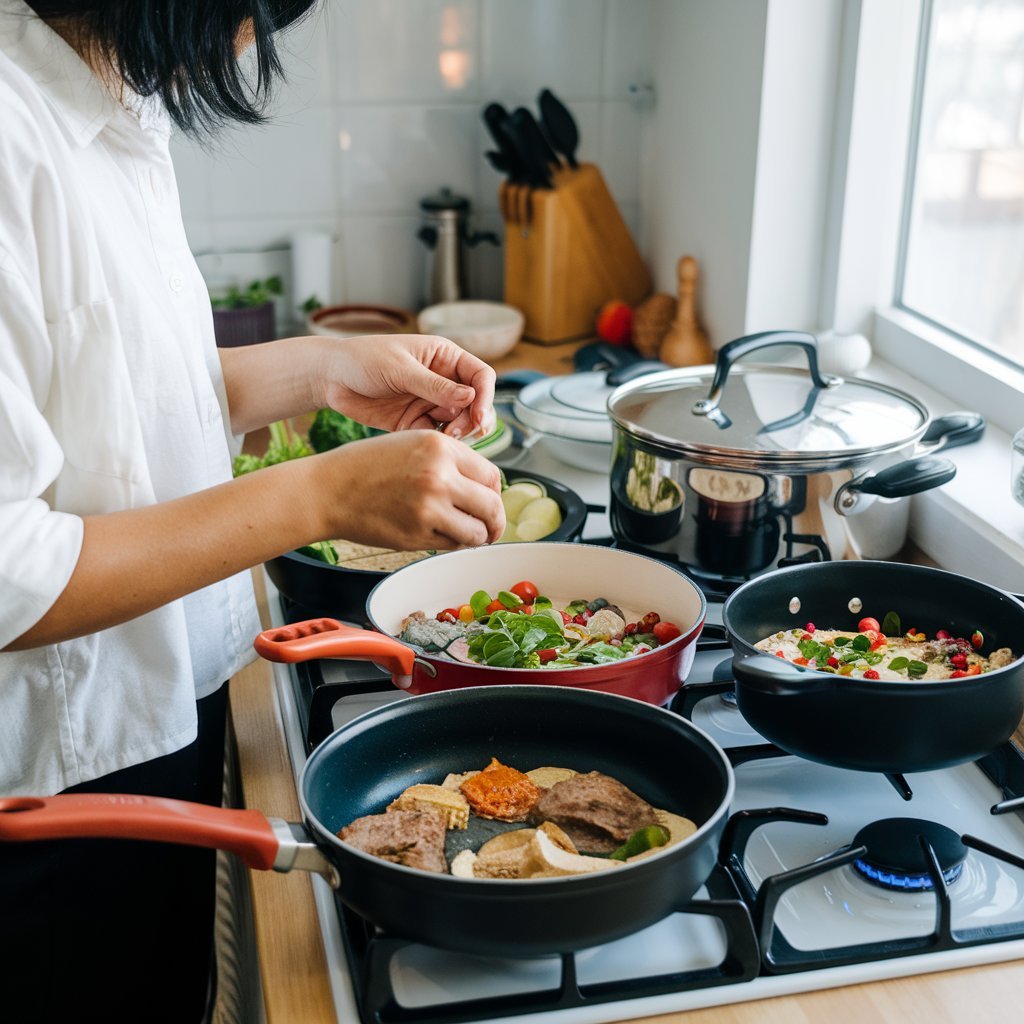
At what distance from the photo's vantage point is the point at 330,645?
812mm

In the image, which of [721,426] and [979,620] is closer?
[979,620]

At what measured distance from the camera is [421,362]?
106 cm

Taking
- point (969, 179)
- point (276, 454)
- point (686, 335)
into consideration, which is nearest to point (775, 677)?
point (276, 454)

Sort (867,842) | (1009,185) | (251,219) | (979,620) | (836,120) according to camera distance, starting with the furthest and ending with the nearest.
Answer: (251,219) < (836,120) < (1009,185) < (979,620) < (867,842)

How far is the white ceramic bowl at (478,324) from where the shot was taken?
185 cm

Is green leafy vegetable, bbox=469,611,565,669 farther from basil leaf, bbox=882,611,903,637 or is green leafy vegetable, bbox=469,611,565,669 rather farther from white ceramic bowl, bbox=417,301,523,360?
white ceramic bowl, bbox=417,301,523,360

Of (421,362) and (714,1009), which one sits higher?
(421,362)

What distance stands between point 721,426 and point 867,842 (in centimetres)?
43

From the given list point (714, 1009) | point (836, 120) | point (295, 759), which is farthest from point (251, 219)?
point (714, 1009)

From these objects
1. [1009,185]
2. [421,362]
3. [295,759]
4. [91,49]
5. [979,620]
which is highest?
[91,49]

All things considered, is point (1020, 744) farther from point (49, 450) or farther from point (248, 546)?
point (49, 450)

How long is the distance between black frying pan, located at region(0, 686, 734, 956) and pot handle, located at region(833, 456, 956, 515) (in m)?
0.36

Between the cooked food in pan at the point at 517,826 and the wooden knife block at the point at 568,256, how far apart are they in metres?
1.27

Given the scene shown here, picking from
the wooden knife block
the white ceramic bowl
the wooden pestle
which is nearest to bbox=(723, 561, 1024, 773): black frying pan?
the wooden pestle
